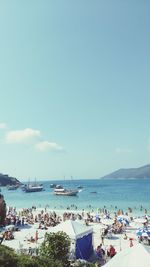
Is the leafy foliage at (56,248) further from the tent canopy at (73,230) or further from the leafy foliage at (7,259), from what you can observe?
the leafy foliage at (7,259)

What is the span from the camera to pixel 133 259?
12.1 m

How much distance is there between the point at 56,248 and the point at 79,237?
4984mm

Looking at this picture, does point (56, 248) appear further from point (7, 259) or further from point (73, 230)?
point (7, 259)

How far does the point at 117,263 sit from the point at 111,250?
8485 mm

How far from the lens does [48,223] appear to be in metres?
35.2

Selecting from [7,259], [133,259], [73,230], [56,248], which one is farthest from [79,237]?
[7,259]

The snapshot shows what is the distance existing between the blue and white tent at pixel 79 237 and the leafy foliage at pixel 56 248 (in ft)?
13.2

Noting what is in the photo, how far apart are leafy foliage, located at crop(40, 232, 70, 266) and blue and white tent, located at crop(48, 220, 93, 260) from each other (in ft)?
13.2

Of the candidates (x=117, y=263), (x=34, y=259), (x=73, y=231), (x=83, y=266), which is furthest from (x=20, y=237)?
(x=34, y=259)

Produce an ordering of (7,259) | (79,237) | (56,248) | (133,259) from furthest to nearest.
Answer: (79,237), (56,248), (133,259), (7,259)

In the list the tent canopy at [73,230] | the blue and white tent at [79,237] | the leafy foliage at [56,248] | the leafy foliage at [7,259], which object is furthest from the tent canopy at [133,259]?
the blue and white tent at [79,237]

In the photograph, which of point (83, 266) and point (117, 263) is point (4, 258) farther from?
point (83, 266)

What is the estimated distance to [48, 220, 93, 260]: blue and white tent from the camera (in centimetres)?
1925

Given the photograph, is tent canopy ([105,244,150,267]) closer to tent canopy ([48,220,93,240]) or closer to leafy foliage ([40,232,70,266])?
leafy foliage ([40,232,70,266])
